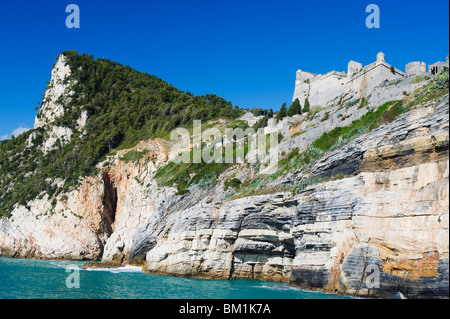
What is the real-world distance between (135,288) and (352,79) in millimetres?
34102

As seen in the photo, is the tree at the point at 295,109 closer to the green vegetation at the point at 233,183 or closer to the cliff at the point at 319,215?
the cliff at the point at 319,215

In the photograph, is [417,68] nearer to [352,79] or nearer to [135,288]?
[352,79]

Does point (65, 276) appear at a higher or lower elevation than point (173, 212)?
lower

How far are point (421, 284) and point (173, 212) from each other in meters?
27.8

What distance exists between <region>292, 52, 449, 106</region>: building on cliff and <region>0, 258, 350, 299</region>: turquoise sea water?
21268mm

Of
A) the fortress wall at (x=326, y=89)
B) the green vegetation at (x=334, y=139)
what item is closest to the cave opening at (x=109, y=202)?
the fortress wall at (x=326, y=89)

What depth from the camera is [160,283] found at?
3034 centimetres

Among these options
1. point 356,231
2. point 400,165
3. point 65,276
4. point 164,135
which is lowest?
point 65,276

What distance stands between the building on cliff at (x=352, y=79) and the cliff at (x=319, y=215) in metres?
4.55

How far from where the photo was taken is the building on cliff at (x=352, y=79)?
125 ft

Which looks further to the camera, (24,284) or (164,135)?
(164,135)
